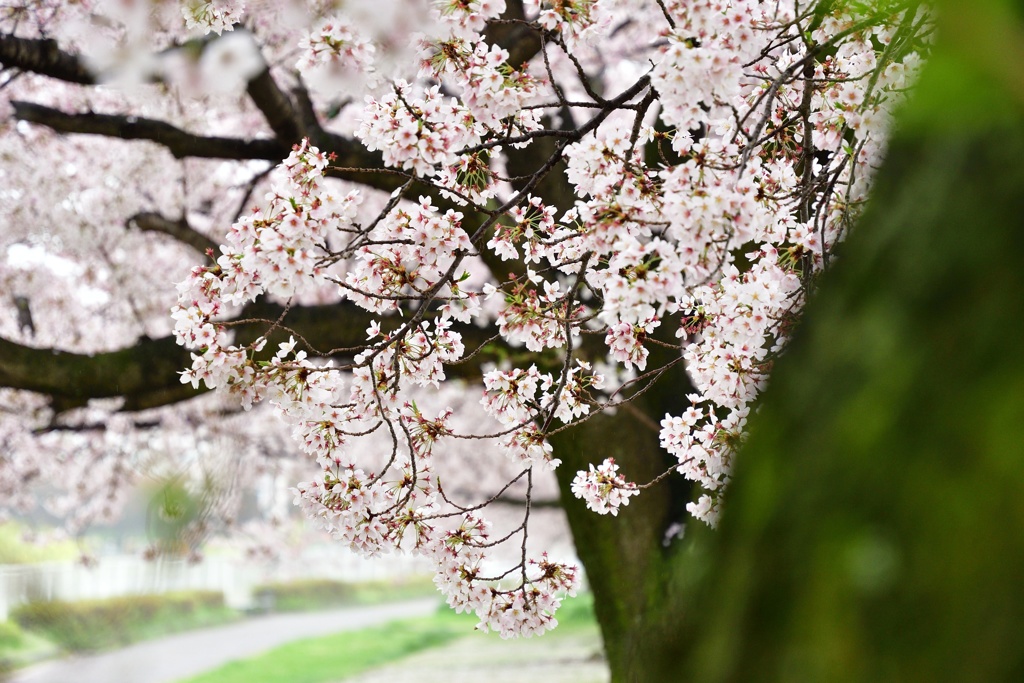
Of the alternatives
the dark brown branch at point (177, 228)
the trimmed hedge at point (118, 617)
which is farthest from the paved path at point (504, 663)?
the dark brown branch at point (177, 228)

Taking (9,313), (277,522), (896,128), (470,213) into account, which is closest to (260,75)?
(470,213)

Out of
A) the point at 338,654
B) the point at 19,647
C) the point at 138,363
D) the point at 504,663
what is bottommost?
the point at 504,663

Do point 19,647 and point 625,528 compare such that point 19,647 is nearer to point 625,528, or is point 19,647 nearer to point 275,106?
point 275,106

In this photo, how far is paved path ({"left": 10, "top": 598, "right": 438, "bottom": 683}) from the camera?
13.0m

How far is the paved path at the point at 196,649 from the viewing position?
510 inches

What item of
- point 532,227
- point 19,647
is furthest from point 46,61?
point 19,647

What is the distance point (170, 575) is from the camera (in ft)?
13.2

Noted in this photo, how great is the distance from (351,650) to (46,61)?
15450 millimetres

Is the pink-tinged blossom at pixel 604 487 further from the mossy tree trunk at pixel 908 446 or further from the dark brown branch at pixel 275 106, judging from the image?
the dark brown branch at pixel 275 106

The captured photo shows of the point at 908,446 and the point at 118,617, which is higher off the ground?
the point at 118,617

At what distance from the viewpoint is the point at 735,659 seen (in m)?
0.78

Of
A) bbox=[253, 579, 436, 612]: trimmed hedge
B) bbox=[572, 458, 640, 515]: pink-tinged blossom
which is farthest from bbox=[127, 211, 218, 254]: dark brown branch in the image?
bbox=[253, 579, 436, 612]: trimmed hedge

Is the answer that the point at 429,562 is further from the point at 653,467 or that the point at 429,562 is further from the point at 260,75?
the point at 260,75

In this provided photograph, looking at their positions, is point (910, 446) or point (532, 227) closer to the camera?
point (910, 446)
